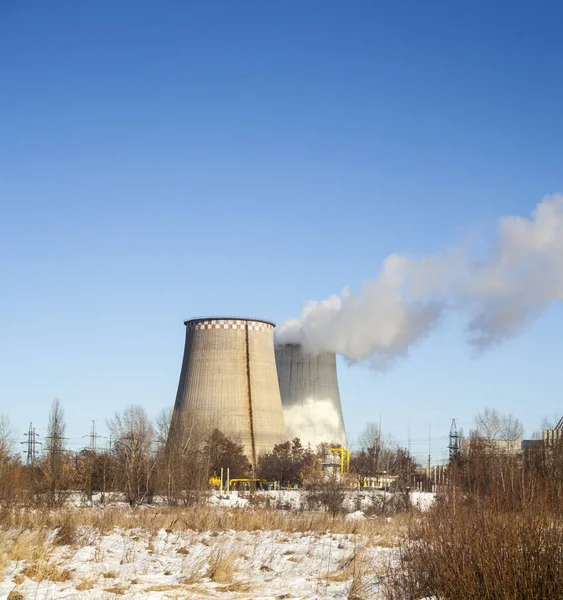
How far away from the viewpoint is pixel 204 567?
8.20 m

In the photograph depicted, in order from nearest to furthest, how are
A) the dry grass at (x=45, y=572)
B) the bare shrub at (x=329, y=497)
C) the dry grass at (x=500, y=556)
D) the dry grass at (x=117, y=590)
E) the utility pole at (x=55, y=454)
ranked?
1. the dry grass at (x=500, y=556)
2. the dry grass at (x=117, y=590)
3. the dry grass at (x=45, y=572)
4. the bare shrub at (x=329, y=497)
5. the utility pole at (x=55, y=454)

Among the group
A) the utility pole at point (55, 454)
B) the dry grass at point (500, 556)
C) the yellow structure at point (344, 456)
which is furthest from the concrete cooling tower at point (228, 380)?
the dry grass at point (500, 556)

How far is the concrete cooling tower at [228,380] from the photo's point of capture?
35.3 m

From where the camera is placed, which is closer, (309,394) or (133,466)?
(133,466)

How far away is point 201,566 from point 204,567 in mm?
290

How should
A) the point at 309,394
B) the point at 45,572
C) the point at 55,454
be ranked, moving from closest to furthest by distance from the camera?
the point at 45,572
the point at 55,454
the point at 309,394

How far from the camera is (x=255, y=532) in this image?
1219 cm

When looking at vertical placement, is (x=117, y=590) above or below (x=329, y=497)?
above

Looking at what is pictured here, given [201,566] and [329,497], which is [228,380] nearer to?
[329,497]

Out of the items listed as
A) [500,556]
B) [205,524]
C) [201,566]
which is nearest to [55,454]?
[205,524]

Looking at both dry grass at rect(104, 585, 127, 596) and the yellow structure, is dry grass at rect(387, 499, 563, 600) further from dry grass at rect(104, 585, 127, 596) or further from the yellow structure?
the yellow structure

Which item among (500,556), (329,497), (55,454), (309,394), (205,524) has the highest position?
(309,394)

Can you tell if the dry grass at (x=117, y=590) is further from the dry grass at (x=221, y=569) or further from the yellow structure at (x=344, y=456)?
the yellow structure at (x=344, y=456)

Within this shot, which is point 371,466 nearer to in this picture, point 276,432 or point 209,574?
point 276,432
